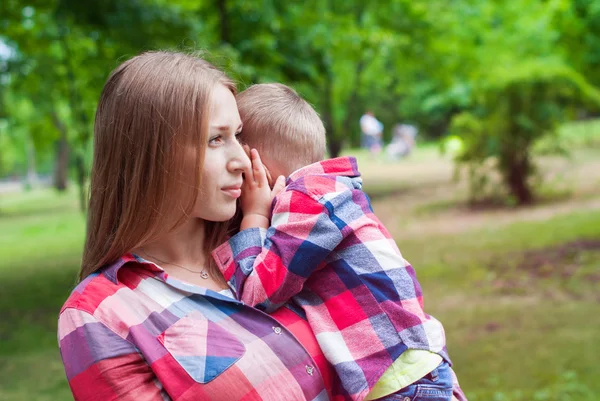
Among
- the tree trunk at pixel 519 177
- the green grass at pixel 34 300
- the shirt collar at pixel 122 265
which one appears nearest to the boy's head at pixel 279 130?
the shirt collar at pixel 122 265

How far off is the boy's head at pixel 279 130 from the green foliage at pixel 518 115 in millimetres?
10038

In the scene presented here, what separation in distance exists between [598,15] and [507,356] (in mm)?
4347

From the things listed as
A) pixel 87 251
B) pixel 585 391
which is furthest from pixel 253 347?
pixel 585 391

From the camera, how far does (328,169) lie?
178 centimetres

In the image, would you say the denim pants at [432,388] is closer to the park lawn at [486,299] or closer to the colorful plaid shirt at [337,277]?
the colorful plaid shirt at [337,277]

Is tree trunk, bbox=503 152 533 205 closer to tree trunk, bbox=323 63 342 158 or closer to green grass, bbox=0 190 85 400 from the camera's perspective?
tree trunk, bbox=323 63 342 158

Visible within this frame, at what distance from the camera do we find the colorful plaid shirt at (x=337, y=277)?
5.31ft

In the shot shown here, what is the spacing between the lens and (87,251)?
65.3 inches

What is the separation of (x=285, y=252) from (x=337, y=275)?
0.16 metres

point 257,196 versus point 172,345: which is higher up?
point 257,196

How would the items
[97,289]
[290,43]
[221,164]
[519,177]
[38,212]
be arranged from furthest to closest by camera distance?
[38,212], [519,177], [290,43], [221,164], [97,289]

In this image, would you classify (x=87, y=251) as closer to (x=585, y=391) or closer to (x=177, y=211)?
(x=177, y=211)

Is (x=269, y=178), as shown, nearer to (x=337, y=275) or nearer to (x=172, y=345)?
(x=337, y=275)

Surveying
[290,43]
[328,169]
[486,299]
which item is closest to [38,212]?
[290,43]
